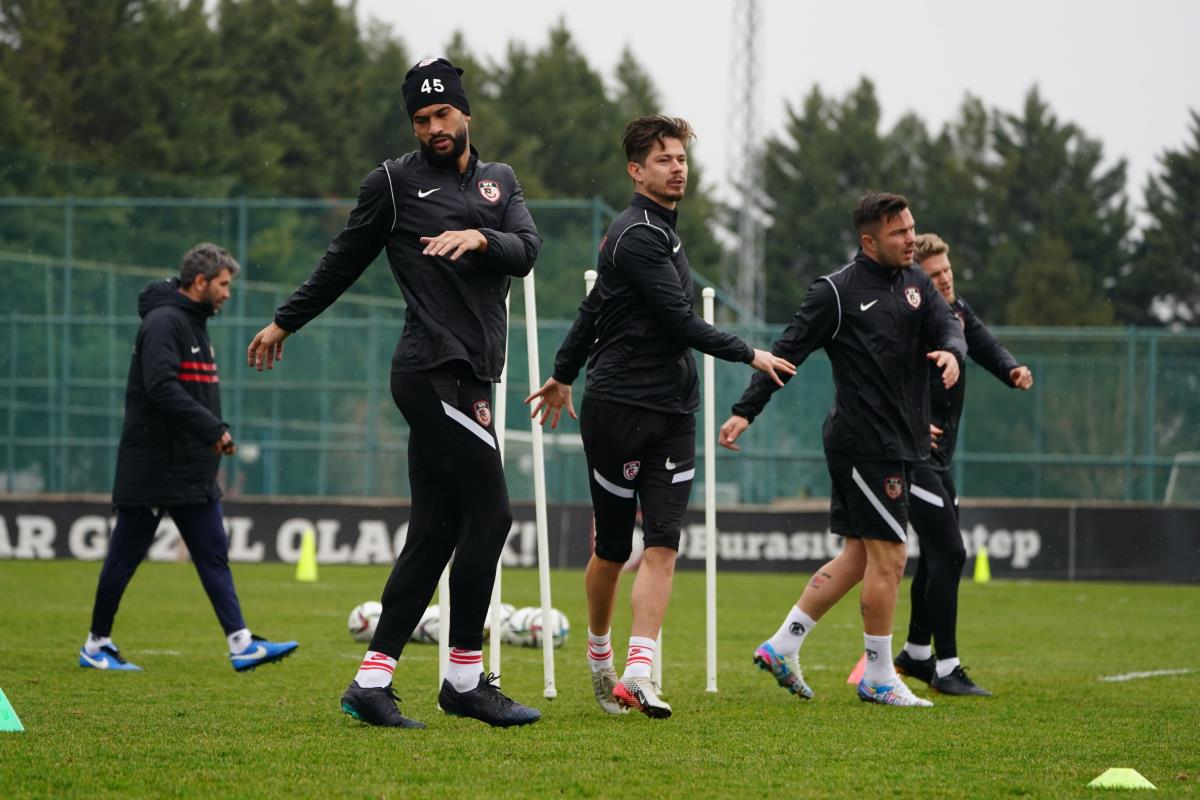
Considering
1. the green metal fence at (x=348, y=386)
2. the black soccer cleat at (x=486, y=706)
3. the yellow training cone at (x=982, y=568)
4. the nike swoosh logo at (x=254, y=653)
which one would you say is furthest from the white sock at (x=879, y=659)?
the green metal fence at (x=348, y=386)

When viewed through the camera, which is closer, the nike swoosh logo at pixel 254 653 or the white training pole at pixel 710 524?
the white training pole at pixel 710 524

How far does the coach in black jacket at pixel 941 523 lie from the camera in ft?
25.7

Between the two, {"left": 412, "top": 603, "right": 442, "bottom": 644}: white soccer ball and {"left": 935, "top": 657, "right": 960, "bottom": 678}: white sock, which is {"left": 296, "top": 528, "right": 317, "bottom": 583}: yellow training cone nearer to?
{"left": 412, "top": 603, "right": 442, "bottom": 644}: white soccer ball

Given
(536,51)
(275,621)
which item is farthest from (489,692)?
(536,51)

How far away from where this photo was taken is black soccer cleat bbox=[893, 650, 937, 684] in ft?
26.3

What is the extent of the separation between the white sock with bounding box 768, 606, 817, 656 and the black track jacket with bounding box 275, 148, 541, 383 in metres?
2.06

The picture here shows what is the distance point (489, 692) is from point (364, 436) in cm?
1735

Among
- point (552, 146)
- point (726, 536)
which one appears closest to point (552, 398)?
point (726, 536)

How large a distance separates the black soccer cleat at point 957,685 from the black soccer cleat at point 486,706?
2372mm

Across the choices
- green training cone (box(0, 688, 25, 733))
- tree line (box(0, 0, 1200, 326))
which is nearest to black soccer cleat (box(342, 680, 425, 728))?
green training cone (box(0, 688, 25, 733))

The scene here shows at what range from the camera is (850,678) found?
8.35 meters

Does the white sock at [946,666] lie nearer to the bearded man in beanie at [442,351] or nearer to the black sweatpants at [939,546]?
the black sweatpants at [939,546]

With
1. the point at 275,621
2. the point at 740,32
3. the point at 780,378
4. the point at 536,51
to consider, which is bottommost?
the point at 275,621

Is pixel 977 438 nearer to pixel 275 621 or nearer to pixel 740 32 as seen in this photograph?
pixel 275 621
